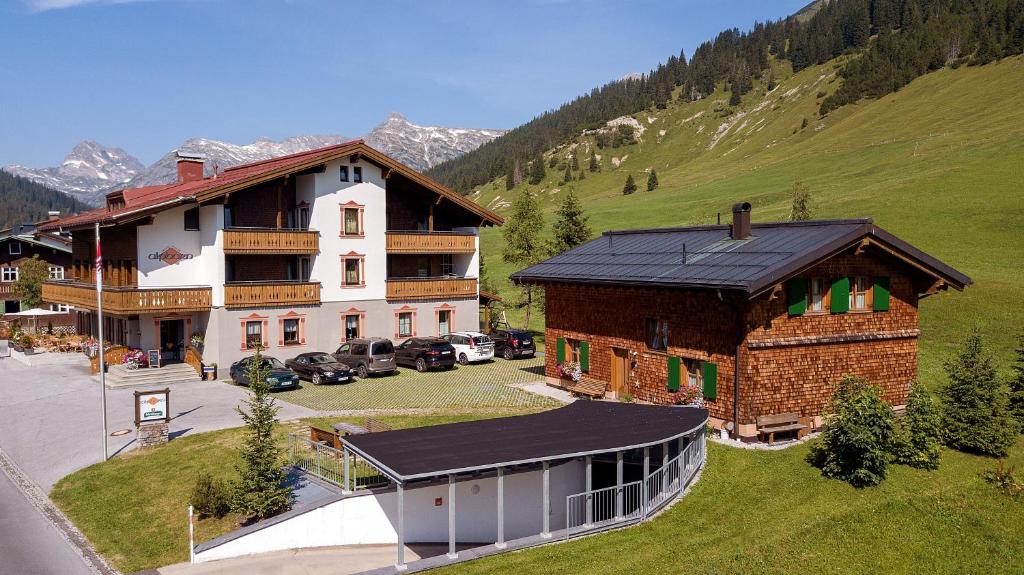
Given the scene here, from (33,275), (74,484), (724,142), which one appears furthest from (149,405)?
(724,142)

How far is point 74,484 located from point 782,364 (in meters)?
20.5

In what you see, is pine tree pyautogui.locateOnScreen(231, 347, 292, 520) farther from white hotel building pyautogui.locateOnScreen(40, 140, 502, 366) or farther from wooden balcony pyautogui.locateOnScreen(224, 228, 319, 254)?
wooden balcony pyautogui.locateOnScreen(224, 228, 319, 254)

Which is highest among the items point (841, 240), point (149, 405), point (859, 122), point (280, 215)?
point (859, 122)

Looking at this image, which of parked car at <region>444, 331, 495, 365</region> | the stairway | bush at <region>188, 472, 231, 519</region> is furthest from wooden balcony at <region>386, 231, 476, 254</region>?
bush at <region>188, 472, 231, 519</region>

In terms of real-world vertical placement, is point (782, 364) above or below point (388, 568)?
above

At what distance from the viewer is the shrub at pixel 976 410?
19844 mm

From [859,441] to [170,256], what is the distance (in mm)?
30247

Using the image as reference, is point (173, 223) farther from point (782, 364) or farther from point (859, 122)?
point (859, 122)

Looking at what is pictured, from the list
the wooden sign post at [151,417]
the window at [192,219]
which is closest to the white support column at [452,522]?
the wooden sign post at [151,417]

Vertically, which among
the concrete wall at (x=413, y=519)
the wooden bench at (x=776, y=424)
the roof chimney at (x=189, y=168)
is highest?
the roof chimney at (x=189, y=168)

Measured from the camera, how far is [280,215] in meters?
36.8

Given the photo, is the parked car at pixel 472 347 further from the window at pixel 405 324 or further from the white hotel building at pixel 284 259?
the white hotel building at pixel 284 259

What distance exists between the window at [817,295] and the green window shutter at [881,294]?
1.95 metres

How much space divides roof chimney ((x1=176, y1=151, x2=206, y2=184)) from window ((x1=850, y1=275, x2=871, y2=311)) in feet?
124
